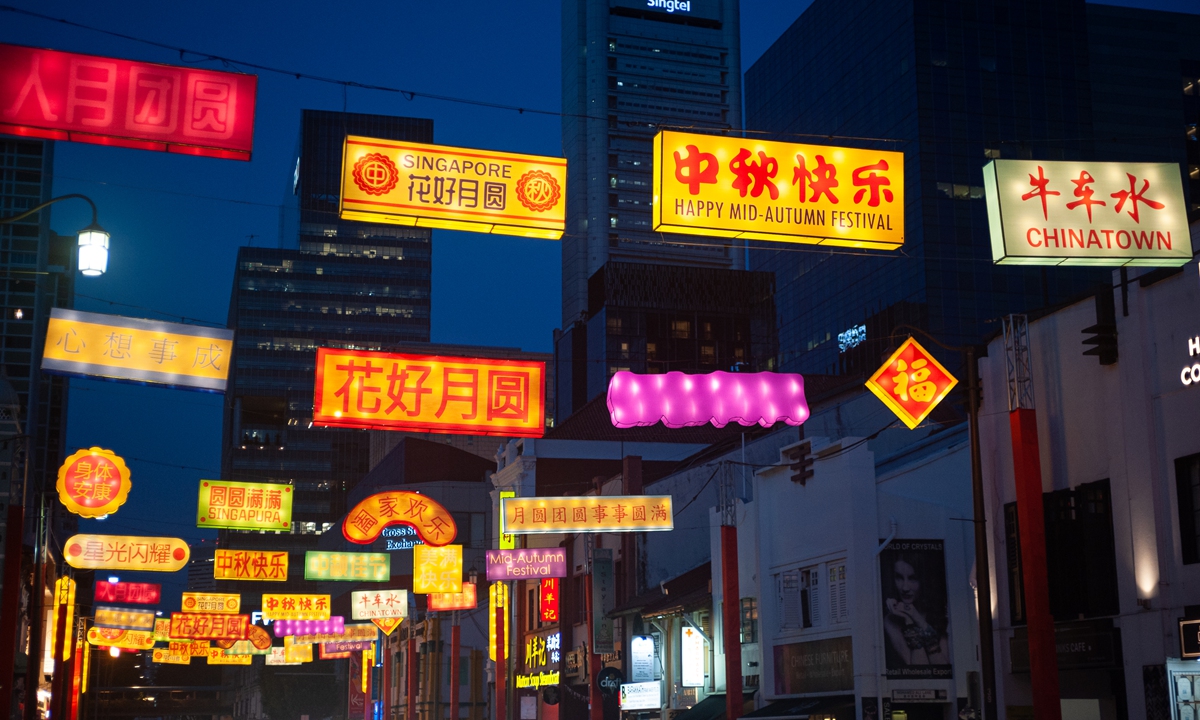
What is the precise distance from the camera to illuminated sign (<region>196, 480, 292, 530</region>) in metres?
37.7

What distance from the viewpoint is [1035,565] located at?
22.0 metres

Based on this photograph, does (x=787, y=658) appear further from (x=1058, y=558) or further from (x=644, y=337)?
(x=644, y=337)

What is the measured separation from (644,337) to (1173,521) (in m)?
144

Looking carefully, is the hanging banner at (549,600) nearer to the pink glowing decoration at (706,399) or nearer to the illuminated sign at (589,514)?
the illuminated sign at (589,514)

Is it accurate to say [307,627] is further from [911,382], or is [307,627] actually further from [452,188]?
[452,188]

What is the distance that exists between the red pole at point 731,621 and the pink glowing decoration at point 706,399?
8.18 metres

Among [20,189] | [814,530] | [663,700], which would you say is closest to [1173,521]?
[814,530]

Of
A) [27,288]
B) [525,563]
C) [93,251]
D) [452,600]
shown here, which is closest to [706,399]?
[93,251]

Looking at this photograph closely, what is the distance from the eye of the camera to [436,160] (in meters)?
19.4

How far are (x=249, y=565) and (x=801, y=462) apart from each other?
22.5 metres

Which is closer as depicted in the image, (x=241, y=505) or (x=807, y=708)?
(x=807, y=708)

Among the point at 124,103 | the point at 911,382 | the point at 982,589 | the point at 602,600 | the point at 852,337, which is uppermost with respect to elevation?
the point at 852,337

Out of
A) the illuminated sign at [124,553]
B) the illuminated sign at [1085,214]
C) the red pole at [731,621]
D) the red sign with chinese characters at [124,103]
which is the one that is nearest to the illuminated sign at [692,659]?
the red pole at [731,621]

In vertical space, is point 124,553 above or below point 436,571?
above
